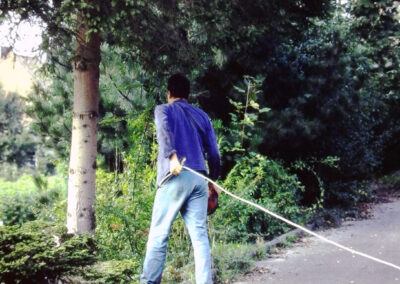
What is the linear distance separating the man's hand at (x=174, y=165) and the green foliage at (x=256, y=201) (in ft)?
8.12

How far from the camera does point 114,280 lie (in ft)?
10.8

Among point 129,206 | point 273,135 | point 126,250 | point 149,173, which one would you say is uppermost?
point 273,135

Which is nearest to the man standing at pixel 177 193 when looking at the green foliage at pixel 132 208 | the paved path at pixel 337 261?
the green foliage at pixel 132 208

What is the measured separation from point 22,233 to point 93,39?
2.29 m

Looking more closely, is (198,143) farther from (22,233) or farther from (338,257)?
(338,257)

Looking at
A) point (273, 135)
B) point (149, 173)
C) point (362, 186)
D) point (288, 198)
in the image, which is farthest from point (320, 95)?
point (149, 173)

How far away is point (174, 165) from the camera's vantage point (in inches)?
162

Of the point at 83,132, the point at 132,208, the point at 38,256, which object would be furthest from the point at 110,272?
the point at 132,208

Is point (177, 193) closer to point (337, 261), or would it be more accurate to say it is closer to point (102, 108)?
point (337, 261)

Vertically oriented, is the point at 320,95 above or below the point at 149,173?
above

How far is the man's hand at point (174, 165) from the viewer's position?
4.09m

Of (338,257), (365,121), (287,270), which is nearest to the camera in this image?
(287,270)

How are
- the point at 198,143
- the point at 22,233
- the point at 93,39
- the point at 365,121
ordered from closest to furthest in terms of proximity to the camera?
the point at 22,233
the point at 198,143
the point at 93,39
the point at 365,121

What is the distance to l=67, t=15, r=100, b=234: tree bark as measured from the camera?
473cm
